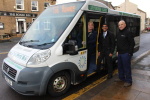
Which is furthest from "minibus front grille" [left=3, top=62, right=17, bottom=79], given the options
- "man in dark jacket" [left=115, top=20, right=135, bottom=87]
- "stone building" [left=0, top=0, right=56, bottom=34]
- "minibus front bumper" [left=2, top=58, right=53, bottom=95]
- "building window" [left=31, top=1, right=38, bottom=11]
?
"building window" [left=31, top=1, right=38, bottom=11]

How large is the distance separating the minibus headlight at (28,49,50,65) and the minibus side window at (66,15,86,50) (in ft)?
2.26

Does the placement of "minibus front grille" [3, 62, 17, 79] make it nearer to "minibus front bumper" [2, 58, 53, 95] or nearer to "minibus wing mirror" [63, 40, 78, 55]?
"minibus front bumper" [2, 58, 53, 95]

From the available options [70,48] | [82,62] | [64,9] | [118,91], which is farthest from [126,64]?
[64,9]

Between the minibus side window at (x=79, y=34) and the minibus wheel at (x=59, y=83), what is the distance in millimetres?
880

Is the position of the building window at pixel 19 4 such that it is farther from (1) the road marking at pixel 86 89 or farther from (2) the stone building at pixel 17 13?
(1) the road marking at pixel 86 89

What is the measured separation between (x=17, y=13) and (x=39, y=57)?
21341mm

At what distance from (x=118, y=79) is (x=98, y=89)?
36.2 inches

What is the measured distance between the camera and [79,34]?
380 centimetres

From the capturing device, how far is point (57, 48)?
3258mm

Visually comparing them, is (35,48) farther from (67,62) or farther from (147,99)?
(147,99)

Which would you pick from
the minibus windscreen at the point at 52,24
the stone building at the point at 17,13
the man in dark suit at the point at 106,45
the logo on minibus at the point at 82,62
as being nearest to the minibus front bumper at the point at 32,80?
the minibus windscreen at the point at 52,24

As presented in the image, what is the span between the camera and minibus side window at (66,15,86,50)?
357cm

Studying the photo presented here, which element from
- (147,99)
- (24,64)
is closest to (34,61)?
(24,64)

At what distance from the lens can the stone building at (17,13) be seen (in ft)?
67.6
